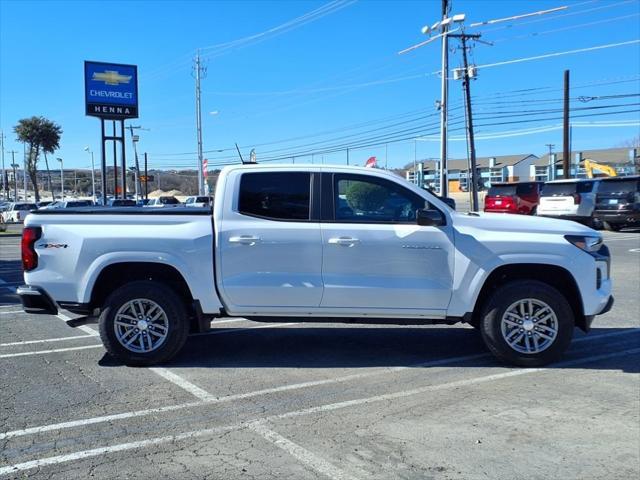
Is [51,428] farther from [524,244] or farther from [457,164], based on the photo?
[457,164]

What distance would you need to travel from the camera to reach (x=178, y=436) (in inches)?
167

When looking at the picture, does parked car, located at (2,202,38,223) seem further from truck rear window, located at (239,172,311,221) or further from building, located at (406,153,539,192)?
building, located at (406,153,539,192)

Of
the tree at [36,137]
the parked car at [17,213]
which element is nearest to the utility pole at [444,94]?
the parked car at [17,213]

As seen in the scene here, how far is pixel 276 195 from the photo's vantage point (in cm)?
596

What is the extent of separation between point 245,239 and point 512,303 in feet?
8.71

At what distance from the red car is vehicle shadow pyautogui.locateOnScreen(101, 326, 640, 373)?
21.3 meters

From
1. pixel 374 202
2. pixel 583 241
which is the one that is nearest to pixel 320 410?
pixel 374 202

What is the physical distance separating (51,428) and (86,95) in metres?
30.2

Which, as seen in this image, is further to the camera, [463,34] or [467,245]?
[463,34]

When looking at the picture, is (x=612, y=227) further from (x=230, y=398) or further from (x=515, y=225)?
(x=230, y=398)

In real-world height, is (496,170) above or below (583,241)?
above

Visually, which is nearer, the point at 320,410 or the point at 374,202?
the point at 320,410

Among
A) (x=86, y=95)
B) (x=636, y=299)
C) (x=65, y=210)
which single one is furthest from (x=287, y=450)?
(x=86, y=95)

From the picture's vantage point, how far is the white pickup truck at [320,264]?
5.77 m
